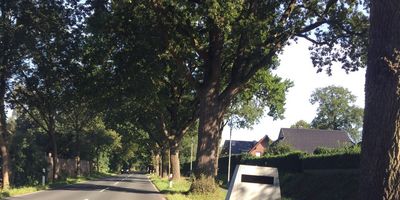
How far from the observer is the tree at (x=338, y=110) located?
11144cm

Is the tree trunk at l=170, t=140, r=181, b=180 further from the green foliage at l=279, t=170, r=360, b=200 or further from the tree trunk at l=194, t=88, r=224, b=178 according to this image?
the tree trunk at l=194, t=88, r=224, b=178

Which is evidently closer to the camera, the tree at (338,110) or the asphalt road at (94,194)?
the asphalt road at (94,194)

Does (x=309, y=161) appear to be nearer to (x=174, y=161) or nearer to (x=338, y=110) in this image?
(x=174, y=161)

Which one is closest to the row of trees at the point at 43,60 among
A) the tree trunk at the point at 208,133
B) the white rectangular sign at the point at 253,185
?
the tree trunk at the point at 208,133

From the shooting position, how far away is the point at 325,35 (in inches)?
1048

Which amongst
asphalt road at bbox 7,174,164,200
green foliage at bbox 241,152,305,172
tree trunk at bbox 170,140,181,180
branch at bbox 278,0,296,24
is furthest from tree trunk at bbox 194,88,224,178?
tree trunk at bbox 170,140,181,180

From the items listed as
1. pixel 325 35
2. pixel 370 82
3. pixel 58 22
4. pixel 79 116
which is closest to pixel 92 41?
pixel 58 22

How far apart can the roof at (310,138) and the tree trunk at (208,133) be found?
59.9 meters

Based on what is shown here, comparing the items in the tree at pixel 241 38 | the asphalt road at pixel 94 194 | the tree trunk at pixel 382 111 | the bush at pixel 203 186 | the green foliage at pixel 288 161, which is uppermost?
the tree at pixel 241 38

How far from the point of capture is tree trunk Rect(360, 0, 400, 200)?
569 centimetres

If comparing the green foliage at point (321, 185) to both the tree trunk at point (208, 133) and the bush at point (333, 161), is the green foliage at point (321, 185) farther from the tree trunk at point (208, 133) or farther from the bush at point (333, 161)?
the tree trunk at point (208, 133)

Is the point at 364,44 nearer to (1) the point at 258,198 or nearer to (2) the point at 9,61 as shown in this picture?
(1) the point at 258,198

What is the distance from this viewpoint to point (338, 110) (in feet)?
368

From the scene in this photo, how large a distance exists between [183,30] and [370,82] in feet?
58.8
